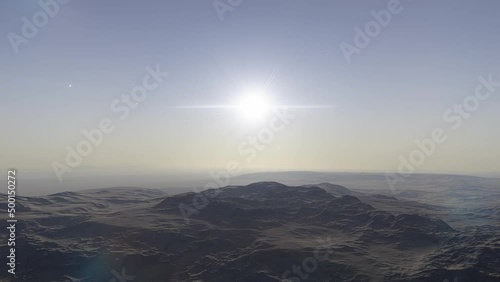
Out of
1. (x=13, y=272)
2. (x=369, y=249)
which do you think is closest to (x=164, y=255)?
(x=13, y=272)

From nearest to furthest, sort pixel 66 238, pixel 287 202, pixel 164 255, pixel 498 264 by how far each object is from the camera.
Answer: pixel 498 264 → pixel 164 255 → pixel 66 238 → pixel 287 202

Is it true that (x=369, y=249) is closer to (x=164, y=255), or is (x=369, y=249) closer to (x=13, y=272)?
(x=164, y=255)

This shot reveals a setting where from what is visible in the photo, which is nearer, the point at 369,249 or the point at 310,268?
the point at 310,268

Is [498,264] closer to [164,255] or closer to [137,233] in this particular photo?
[164,255]

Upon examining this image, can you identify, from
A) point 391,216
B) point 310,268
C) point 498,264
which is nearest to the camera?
point 498,264

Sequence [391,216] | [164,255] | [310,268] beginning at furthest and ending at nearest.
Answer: [391,216]
[164,255]
[310,268]

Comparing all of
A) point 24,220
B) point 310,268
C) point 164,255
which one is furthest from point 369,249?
point 24,220
